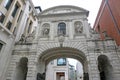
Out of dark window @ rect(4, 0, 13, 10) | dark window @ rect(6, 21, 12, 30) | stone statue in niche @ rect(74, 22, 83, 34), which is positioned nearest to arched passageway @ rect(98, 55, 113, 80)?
stone statue in niche @ rect(74, 22, 83, 34)

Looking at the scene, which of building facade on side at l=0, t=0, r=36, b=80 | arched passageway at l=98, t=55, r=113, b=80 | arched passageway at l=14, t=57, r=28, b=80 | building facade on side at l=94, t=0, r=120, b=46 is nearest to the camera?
building facade on side at l=94, t=0, r=120, b=46

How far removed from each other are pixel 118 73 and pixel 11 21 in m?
13.6

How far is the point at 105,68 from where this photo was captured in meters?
15.1

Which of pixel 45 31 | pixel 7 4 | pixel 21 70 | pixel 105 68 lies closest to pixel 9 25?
pixel 7 4

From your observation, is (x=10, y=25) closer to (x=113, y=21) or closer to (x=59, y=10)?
(x=59, y=10)

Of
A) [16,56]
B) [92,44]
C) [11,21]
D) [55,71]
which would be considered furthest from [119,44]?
[55,71]

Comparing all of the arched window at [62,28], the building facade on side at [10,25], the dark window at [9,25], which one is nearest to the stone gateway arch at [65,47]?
the arched window at [62,28]

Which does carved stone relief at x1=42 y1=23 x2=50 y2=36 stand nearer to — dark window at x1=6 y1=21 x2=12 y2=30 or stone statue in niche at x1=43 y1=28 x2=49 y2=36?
stone statue in niche at x1=43 y1=28 x2=49 y2=36

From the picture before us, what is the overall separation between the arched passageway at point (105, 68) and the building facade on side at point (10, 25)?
10708 millimetres

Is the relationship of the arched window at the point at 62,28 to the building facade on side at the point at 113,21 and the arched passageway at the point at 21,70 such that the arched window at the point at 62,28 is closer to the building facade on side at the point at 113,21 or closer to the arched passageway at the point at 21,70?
the building facade on side at the point at 113,21

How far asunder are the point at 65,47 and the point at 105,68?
5.46 m

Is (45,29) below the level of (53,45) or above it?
above

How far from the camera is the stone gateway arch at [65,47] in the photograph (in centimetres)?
1366

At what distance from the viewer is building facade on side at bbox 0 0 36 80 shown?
535 inches
